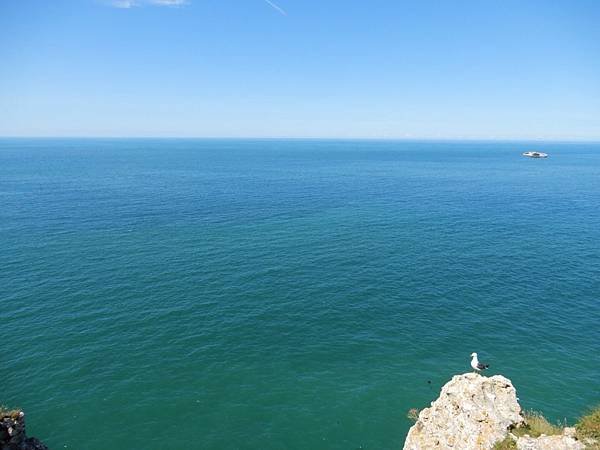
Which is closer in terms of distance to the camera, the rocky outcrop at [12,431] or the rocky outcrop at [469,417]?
the rocky outcrop at [12,431]

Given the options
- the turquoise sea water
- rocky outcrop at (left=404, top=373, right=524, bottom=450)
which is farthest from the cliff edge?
the turquoise sea water

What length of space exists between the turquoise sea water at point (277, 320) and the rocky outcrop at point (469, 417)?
7532 millimetres

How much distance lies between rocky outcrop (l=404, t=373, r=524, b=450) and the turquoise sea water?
7532 mm

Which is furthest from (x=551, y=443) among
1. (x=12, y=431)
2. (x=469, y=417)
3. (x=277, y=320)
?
(x=277, y=320)

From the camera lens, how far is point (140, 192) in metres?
140

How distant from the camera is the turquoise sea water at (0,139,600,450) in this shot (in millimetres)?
38719

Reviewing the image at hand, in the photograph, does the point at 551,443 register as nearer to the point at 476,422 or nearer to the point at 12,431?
the point at 476,422

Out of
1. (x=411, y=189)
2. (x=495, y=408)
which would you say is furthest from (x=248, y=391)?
(x=411, y=189)

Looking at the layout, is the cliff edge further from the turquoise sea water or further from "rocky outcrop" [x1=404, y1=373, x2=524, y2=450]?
the turquoise sea water

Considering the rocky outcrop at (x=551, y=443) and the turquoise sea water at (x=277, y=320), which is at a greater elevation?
the rocky outcrop at (x=551, y=443)

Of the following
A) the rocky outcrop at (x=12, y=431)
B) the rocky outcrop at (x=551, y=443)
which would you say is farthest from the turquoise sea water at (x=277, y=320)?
the rocky outcrop at (x=551, y=443)

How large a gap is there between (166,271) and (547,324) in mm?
62206

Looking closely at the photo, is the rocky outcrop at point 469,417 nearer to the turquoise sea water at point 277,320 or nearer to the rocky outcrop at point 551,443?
the rocky outcrop at point 551,443

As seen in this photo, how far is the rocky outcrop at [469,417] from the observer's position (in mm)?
26703
